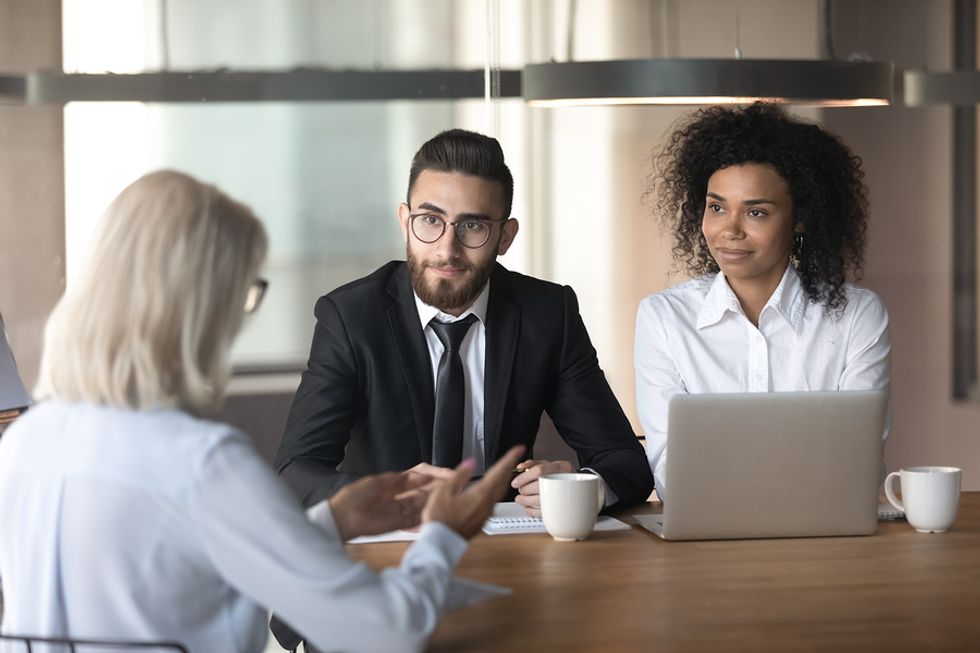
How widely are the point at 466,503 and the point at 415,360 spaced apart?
4.09 ft

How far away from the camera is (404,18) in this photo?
498cm

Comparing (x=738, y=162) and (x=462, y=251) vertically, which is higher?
(x=738, y=162)

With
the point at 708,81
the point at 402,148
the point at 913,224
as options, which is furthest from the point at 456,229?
the point at 913,224

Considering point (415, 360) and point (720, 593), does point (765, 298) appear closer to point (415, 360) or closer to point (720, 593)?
point (415, 360)

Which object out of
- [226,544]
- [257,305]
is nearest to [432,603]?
[226,544]

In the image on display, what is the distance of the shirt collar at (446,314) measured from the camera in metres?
3.00

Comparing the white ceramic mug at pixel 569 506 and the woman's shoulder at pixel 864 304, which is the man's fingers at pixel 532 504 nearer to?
the white ceramic mug at pixel 569 506

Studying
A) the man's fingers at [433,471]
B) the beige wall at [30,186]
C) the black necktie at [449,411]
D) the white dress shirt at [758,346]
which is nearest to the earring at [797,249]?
the white dress shirt at [758,346]

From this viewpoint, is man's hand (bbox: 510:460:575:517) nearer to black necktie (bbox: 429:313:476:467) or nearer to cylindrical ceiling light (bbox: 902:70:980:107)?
black necktie (bbox: 429:313:476:467)

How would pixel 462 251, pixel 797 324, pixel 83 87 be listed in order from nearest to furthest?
1. pixel 462 251
2. pixel 797 324
3. pixel 83 87

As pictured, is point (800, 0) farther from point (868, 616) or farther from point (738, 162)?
point (868, 616)

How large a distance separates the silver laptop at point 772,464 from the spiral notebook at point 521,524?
15 cm

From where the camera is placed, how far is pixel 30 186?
4.80m

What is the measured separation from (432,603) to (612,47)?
394cm
